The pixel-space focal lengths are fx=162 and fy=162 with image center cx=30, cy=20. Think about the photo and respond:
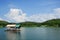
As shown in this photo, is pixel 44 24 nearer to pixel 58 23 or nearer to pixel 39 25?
pixel 39 25

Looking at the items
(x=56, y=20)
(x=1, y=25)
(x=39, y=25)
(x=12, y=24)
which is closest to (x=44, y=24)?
(x=39, y=25)

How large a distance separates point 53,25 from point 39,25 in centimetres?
602

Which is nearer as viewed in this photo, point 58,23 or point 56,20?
point 58,23

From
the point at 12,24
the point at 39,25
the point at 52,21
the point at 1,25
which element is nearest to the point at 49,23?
the point at 52,21

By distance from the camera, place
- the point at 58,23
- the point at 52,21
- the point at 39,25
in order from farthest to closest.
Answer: the point at 39,25, the point at 52,21, the point at 58,23

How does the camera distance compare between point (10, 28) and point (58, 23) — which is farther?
point (58, 23)

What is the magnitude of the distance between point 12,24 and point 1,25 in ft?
55.7

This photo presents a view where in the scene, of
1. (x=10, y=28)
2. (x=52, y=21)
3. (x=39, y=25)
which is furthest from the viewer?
(x=39, y=25)

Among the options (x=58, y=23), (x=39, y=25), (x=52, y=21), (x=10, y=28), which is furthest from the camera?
(x=39, y=25)

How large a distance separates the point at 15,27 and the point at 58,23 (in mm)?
21296

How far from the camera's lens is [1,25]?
50.1 m

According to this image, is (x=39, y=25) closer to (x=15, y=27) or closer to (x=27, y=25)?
(x=27, y=25)

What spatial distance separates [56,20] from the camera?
175ft

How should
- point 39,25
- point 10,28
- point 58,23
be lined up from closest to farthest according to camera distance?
1. point 10,28
2. point 58,23
3. point 39,25
